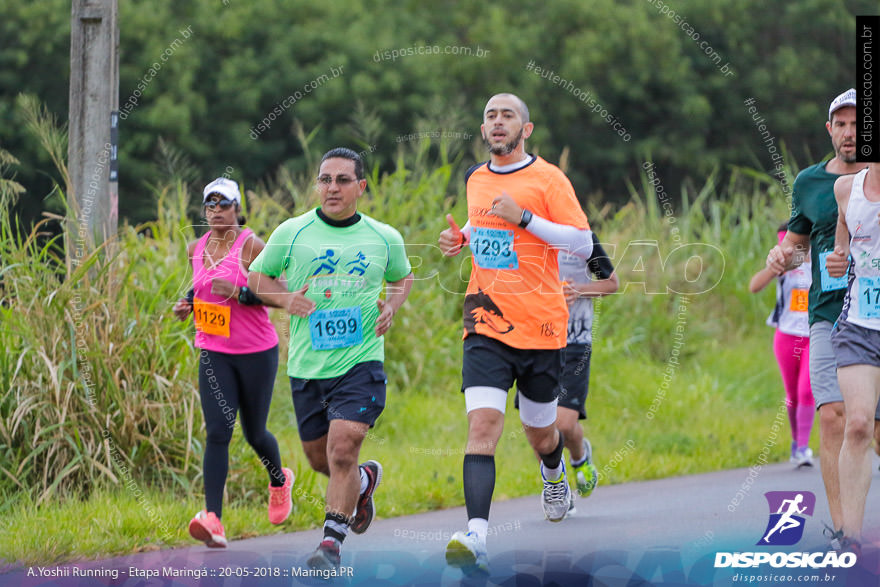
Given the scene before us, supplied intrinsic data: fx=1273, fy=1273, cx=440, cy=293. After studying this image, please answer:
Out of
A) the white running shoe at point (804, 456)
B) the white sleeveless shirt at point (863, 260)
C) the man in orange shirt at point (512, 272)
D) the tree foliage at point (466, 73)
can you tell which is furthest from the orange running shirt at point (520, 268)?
the tree foliage at point (466, 73)

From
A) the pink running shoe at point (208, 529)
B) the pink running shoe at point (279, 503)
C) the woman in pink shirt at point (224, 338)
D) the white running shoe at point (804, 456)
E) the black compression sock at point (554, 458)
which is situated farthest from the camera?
the white running shoe at point (804, 456)

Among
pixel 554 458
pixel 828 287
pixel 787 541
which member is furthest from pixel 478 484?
pixel 828 287

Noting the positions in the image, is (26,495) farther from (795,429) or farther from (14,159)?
(795,429)

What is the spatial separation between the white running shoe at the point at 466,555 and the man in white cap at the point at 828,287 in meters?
1.72

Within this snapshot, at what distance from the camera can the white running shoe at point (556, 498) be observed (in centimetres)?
702

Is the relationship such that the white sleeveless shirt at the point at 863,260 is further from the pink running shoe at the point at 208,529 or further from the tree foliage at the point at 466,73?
the tree foliage at the point at 466,73

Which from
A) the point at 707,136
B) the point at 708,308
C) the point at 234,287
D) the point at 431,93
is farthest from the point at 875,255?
the point at 707,136

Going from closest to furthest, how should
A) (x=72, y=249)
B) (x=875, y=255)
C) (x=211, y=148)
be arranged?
(x=875, y=255) → (x=72, y=249) → (x=211, y=148)

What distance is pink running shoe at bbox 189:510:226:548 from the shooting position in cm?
624

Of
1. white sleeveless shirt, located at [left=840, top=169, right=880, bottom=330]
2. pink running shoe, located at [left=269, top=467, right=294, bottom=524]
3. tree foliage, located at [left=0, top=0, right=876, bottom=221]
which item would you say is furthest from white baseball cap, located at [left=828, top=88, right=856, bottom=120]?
tree foliage, located at [left=0, top=0, right=876, bottom=221]

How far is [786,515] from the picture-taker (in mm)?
6918

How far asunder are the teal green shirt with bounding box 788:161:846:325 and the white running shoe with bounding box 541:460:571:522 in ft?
5.60

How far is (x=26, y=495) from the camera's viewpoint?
7.00 m

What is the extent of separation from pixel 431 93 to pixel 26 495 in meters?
20.8
